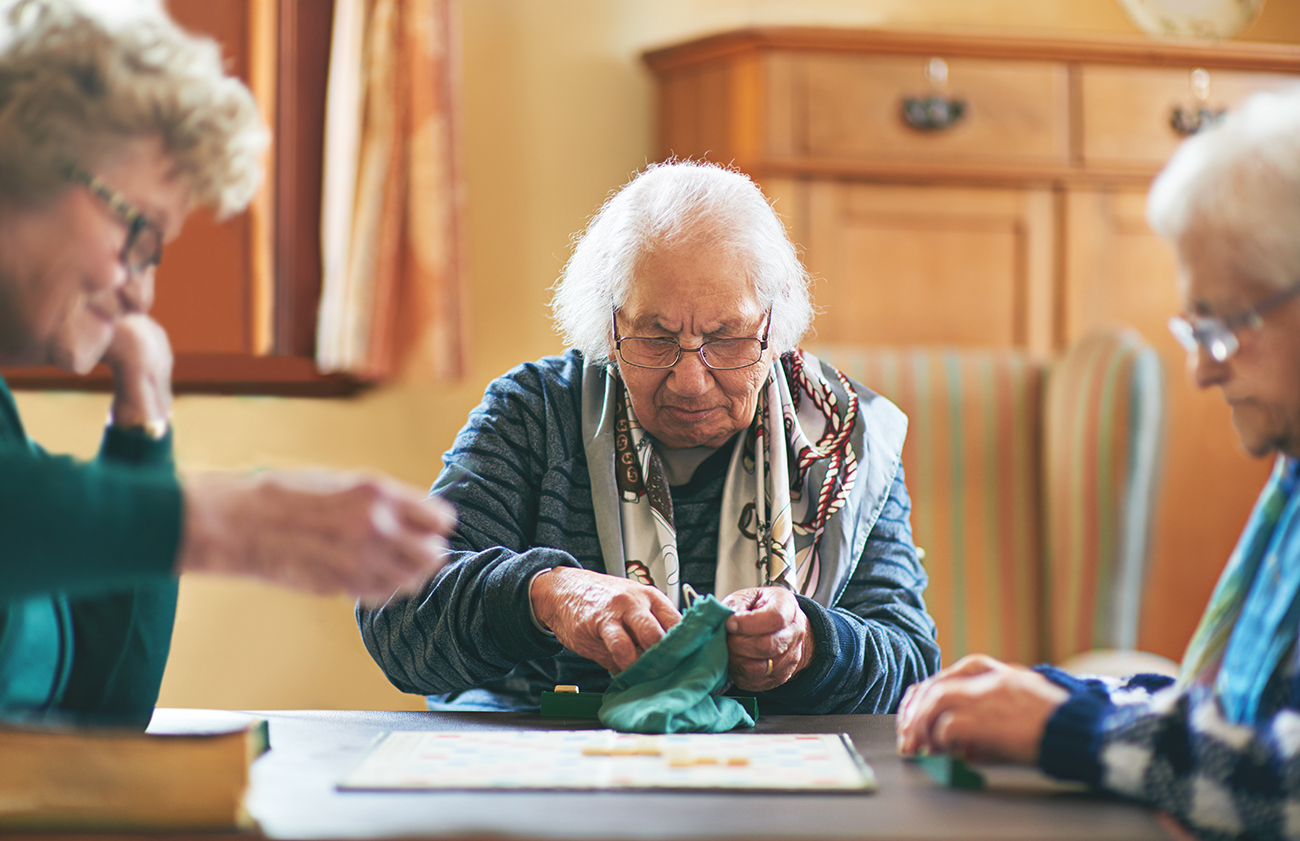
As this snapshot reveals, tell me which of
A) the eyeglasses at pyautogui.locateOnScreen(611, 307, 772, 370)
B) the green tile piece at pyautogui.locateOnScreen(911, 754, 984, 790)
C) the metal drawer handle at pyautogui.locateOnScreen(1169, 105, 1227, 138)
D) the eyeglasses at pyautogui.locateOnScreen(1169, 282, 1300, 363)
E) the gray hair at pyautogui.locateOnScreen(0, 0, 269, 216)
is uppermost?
the metal drawer handle at pyautogui.locateOnScreen(1169, 105, 1227, 138)

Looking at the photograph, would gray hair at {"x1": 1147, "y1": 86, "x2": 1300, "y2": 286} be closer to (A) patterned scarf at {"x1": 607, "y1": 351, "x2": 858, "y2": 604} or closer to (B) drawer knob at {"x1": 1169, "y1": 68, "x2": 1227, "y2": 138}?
(A) patterned scarf at {"x1": 607, "y1": 351, "x2": 858, "y2": 604}

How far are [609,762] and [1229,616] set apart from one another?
51cm

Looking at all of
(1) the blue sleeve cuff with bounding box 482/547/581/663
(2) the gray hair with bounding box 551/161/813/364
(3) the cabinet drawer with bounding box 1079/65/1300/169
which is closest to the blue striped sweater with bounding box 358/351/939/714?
(1) the blue sleeve cuff with bounding box 482/547/581/663

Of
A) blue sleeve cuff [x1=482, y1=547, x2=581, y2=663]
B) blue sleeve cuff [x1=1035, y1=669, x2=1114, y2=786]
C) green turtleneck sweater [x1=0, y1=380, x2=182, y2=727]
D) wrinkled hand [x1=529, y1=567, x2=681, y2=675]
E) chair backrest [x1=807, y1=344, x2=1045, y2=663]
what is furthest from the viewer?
chair backrest [x1=807, y1=344, x2=1045, y2=663]

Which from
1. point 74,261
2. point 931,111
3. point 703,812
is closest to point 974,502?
point 931,111

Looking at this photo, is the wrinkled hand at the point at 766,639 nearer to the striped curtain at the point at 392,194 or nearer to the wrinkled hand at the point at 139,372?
the wrinkled hand at the point at 139,372

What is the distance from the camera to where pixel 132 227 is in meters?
0.83

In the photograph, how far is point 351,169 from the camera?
257cm

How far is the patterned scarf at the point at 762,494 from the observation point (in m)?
1.52

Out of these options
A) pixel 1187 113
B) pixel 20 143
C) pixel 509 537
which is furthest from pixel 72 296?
pixel 1187 113

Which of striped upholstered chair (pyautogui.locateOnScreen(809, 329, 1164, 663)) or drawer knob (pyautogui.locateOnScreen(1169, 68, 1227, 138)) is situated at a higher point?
drawer knob (pyautogui.locateOnScreen(1169, 68, 1227, 138))

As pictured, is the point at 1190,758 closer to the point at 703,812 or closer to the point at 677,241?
the point at 703,812

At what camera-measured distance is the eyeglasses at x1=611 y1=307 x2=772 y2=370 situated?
1511 mm

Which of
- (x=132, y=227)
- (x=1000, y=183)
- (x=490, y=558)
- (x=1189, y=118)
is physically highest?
(x=1189, y=118)
